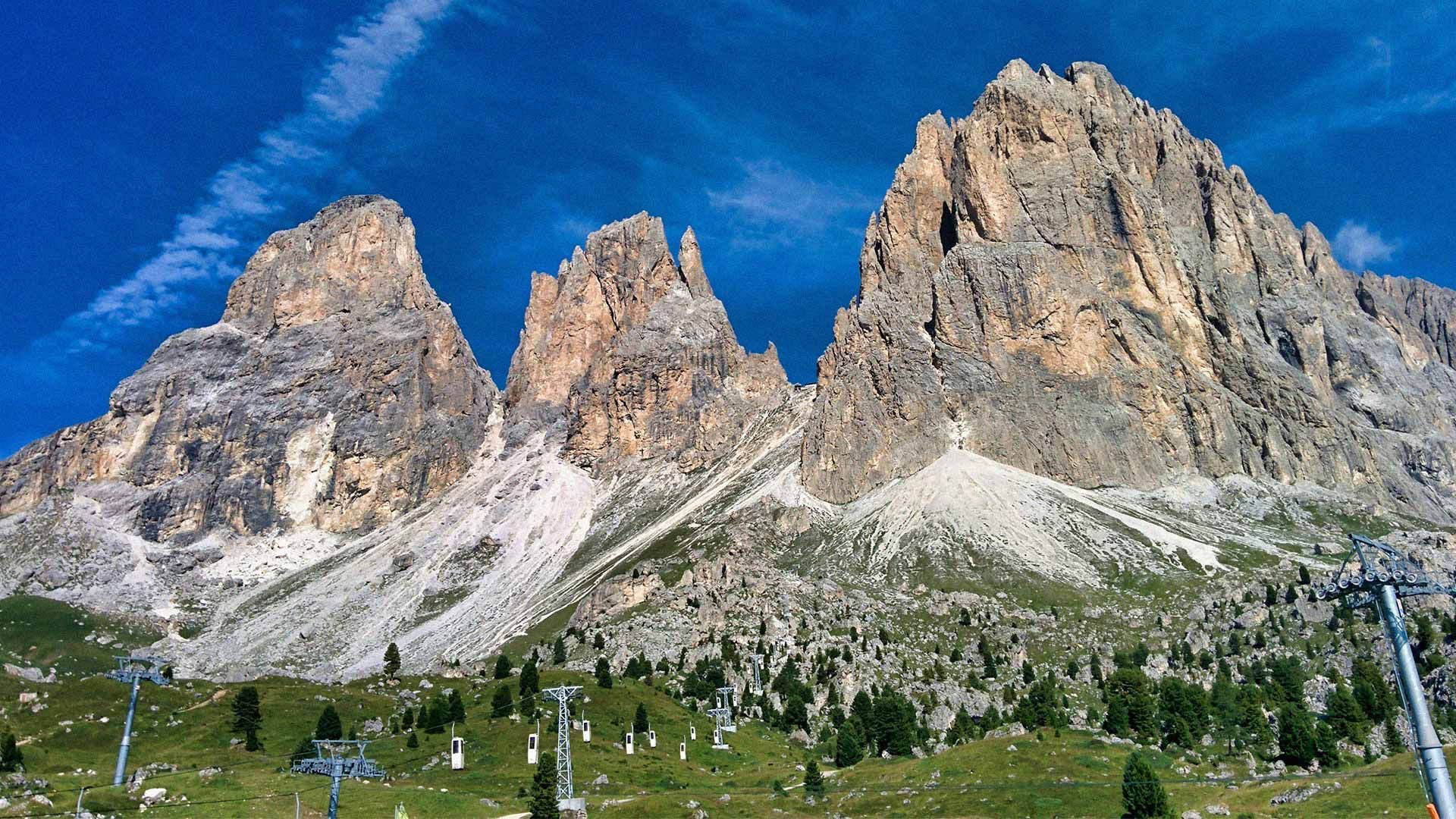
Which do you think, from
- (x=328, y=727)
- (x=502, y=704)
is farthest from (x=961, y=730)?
(x=328, y=727)

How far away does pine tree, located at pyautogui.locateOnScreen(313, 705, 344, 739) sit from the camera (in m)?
98.4

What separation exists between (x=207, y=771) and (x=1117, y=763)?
65.5m

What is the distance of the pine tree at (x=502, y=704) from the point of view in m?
106

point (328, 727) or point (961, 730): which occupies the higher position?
point (328, 727)

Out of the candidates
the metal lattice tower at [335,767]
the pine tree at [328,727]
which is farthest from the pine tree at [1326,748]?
the pine tree at [328,727]

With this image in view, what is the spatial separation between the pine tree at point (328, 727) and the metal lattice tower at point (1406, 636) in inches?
3180

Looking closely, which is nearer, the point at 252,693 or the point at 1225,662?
the point at 252,693

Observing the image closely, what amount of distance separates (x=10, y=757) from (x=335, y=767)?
29.2m

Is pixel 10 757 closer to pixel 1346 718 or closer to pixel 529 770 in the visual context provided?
pixel 529 770

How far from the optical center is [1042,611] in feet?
651

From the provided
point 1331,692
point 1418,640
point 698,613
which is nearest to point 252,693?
point 698,613

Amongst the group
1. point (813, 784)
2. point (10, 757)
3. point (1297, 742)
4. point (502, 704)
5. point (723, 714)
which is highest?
point (502, 704)

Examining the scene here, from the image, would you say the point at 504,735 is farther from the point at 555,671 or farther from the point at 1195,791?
the point at 1195,791

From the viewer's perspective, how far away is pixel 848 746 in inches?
4382
